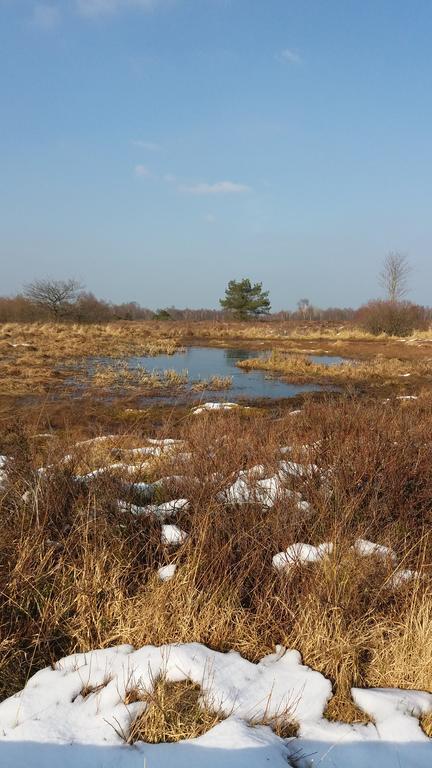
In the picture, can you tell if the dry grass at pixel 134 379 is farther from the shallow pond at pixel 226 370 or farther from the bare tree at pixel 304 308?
the bare tree at pixel 304 308

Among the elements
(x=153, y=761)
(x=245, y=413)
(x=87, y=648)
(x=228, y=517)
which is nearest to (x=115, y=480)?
(x=228, y=517)

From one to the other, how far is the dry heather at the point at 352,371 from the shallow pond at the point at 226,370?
37.0 inches

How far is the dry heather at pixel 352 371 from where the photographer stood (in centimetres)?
1568

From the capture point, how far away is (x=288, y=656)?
2.26 meters

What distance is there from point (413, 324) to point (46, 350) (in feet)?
83.9

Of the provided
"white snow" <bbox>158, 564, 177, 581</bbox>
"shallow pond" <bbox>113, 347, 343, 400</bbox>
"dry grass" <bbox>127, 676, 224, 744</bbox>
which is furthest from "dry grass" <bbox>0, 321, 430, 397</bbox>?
"dry grass" <bbox>127, 676, 224, 744</bbox>

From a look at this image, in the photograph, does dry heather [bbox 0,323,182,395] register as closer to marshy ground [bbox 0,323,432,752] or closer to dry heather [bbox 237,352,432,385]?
dry heather [bbox 237,352,432,385]

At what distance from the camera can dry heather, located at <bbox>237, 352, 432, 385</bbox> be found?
15.7 metres

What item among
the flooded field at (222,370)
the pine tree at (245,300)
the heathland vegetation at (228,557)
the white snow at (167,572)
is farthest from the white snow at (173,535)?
the pine tree at (245,300)

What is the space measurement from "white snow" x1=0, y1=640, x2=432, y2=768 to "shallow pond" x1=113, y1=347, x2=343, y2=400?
6121mm

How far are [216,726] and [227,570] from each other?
2.98 ft

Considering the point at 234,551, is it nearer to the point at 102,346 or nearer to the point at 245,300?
the point at 102,346

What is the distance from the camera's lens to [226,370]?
1833cm

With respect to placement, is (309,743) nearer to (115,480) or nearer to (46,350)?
(115,480)
